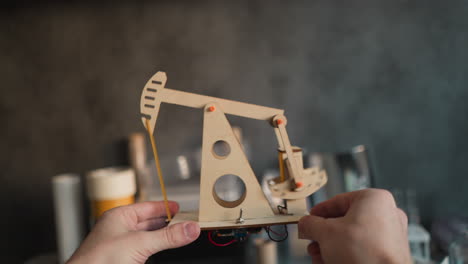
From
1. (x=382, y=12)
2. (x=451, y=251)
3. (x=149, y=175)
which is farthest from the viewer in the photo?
(x=382, y=12)

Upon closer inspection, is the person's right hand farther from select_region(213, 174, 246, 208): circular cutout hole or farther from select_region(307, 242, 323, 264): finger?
select_region(213, 174, 246, 208): circular cutout hole

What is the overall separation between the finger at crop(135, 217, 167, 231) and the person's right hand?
0.98 ft

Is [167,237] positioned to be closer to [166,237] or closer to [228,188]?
[166,237]

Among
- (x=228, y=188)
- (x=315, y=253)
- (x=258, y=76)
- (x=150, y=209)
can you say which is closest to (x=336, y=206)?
(x=315, y=253)

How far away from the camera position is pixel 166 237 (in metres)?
0.59

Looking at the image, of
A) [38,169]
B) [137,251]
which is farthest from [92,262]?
[38,169]

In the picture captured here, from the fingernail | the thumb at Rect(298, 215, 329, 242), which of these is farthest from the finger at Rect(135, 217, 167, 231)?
the thumb at Rect(298, 215, 329, 242)

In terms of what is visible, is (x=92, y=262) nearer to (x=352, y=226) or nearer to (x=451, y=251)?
(x=352, y=226)

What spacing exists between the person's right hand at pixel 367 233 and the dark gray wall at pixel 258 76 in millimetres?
892

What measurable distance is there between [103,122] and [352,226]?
1179 mm

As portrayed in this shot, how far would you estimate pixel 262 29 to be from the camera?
141 cm

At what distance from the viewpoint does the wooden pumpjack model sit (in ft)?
2.09

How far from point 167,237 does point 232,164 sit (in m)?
0.16

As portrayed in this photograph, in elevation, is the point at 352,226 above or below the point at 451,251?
above
